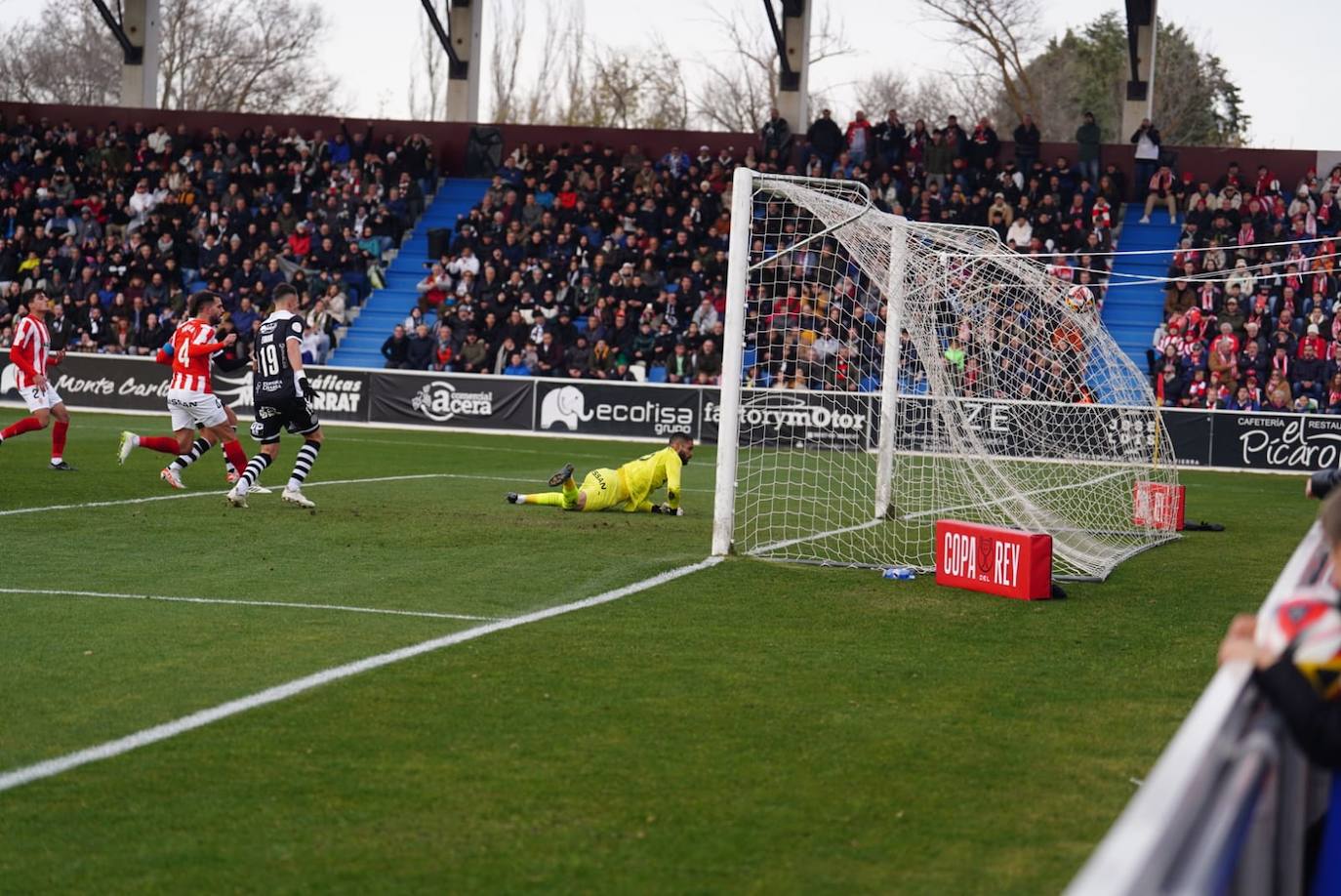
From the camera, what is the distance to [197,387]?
1483 centimetres

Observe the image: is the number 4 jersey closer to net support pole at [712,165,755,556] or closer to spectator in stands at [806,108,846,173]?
net support pole at [712,165,755,556]

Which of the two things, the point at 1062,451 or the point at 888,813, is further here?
the point at 1062,451

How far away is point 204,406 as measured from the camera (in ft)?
→ 49.0

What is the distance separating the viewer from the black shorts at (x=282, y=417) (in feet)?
44.4

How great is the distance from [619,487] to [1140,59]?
23.5 m

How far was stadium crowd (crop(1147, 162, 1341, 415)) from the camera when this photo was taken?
25188mm

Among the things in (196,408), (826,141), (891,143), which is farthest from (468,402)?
(196,408)

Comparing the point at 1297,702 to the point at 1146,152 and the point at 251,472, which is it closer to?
the point at 251,472

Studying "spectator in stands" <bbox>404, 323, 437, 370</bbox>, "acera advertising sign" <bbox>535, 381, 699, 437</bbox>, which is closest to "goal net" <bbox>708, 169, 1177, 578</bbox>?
"acera advertising sign" <bbox>535, 381, 699, 437</bbox>

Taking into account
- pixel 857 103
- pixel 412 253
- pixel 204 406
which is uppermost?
pixel 857 103

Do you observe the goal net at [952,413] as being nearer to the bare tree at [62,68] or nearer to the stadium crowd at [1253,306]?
the stadium crowd at [1253,306]

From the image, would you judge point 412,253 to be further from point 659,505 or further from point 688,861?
point 688,861

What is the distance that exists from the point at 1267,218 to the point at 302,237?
20.2 meters

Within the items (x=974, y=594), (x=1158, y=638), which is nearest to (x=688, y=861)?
(x=1158, y=638)
